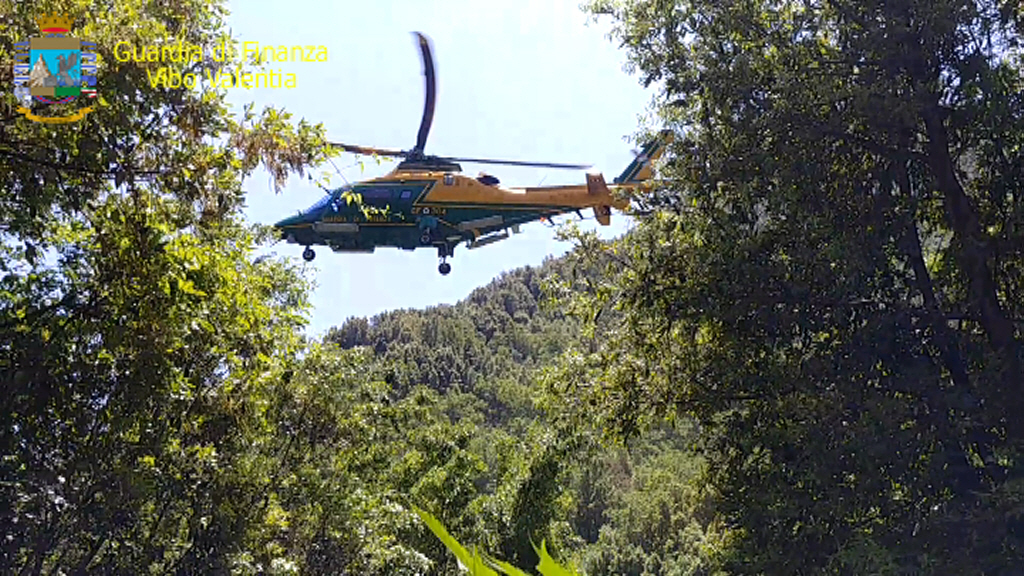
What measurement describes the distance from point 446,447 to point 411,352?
68255 millimetres

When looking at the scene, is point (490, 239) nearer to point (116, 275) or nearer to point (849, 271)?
point (849, 271)

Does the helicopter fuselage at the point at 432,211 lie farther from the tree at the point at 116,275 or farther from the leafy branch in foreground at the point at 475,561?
the leafy branch in foreground at the point at 475,561

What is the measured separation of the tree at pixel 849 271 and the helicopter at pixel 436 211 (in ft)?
32.0

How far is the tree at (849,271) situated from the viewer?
17.9ft

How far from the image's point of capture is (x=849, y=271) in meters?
5.49

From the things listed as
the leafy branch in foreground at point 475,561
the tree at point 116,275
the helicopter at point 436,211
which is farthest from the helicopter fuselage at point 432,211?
the leafy branch in foreground at point 475,561

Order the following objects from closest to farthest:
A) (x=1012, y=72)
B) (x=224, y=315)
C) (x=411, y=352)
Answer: (x=224, y=315) → (x=1012, y=72) → (x=411, y=352)

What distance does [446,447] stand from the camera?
12938mm

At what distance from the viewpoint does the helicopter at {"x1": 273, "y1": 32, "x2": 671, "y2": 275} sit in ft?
55.7

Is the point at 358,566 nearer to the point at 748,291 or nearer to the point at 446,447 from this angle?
the point at 446,447

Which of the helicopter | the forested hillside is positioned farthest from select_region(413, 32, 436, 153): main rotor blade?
the forested hillside

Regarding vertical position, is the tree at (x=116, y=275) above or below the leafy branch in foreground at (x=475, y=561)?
above

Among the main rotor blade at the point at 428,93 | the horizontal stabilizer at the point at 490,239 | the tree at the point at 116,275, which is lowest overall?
the tree at the point at 116,275

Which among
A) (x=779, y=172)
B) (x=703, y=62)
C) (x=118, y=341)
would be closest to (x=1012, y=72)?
(x=779, y=172)
